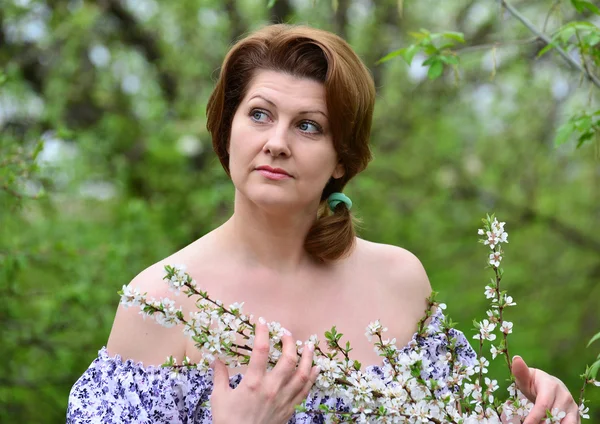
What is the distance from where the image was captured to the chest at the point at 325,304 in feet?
7.60

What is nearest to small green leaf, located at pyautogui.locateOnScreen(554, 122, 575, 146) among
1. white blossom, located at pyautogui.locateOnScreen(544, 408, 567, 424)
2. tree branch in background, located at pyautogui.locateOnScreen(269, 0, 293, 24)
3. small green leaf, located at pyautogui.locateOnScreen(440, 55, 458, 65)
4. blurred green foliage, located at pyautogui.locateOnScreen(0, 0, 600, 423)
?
small green leaf, located at pyautogui.locateOnScreen(440, 55, 458, 65)

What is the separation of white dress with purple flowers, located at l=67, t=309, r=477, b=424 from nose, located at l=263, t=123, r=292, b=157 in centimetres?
56

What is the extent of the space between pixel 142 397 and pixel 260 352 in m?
0.52

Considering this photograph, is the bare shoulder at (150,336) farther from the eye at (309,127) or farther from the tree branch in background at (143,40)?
the tree branch in background at (143,40)

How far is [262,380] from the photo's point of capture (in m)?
A: 1.86

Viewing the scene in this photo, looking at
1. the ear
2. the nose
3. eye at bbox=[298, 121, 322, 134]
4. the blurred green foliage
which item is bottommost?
the nose

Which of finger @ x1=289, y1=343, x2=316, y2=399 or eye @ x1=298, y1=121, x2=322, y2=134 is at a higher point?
eye @ x1=298, y1=121, x2=322, y2=134

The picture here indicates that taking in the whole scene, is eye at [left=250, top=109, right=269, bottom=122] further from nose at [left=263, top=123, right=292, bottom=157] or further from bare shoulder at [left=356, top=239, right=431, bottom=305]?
bare shoulder at [left=356, top=239, right=431, bottom=305]

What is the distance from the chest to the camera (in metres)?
2.32

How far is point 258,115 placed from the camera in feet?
7.35

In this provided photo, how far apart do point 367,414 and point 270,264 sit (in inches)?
29.1

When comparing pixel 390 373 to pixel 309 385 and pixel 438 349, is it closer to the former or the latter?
pixel 309 385

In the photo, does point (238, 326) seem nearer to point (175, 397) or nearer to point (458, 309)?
point (175, 397)

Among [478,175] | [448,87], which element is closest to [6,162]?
[448,87]
